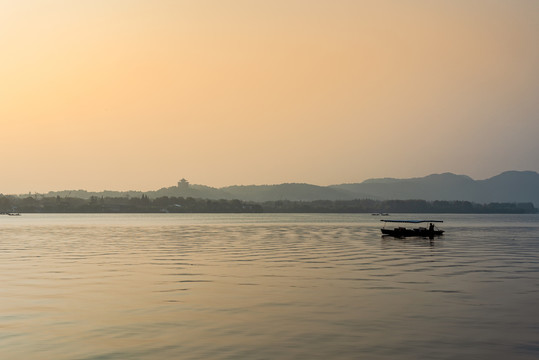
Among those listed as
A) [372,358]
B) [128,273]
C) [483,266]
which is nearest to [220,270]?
[128,273]

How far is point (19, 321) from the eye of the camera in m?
35.8

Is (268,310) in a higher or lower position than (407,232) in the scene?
lower

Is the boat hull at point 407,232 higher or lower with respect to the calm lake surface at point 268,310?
higher

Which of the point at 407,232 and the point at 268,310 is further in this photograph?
the point at 407,232

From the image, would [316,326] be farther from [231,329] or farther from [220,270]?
[220,270]

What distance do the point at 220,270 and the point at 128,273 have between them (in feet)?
31.4

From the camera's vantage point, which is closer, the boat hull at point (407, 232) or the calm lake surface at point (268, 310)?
the calm lake surface at point (268, 310)

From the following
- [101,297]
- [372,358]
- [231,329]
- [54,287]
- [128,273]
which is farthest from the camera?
[128,273]

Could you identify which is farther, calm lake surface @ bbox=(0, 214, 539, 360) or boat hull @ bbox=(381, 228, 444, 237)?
boat hull @ bbox=(381, 228, 444, 237)

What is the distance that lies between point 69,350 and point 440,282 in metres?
35.8

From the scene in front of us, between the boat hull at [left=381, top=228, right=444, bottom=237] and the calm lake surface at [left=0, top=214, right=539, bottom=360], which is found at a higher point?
the boat hull at [left=381, top=228, right=444, bottom=237]

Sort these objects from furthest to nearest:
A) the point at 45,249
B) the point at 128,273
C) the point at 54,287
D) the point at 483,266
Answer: the point at 45,249, the point at 483,266, the point at 128,273, the point at 54,287

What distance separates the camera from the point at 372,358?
90.3ft

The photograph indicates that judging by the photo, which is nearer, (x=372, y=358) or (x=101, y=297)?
(x=372, y=358)
